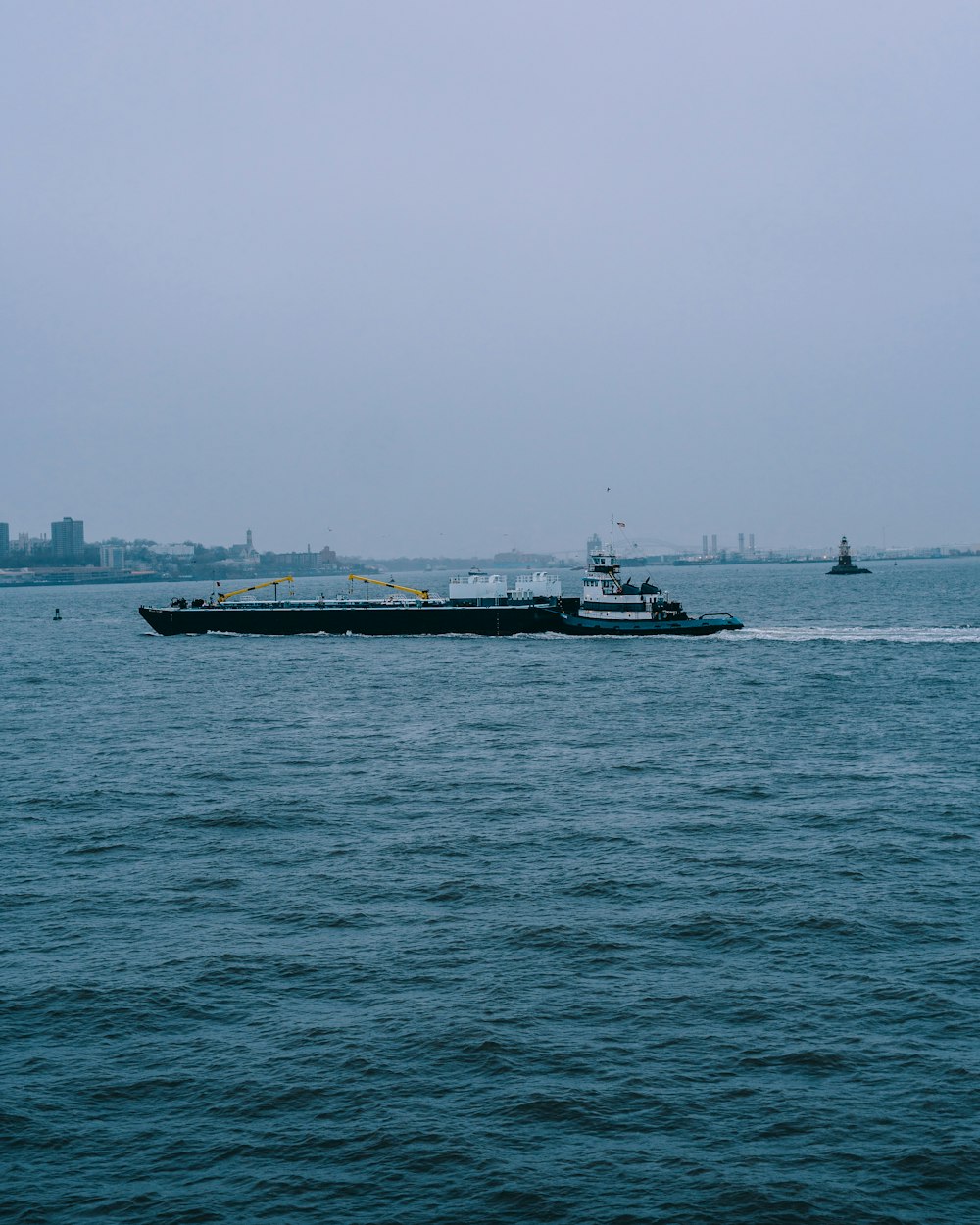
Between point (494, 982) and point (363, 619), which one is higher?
point (363, 619)

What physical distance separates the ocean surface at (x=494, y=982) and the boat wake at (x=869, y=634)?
193 feet

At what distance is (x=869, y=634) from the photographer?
117250 millimetres

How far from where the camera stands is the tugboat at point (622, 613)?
384 ft

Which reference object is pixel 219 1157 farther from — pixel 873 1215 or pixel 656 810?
pixel 656 810

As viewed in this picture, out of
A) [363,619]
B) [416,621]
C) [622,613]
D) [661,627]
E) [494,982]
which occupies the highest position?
[622,613]

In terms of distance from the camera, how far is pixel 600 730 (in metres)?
60.5

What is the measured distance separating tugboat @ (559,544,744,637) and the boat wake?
4482 millimetres

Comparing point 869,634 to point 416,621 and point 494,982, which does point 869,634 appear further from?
point 494,982

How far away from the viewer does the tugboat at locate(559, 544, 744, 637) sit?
11712 centimetres

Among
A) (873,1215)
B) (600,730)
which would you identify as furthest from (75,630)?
(873,1215)

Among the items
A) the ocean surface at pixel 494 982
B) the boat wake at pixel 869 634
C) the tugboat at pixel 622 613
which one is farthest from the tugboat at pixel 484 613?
the ocean surface at pixel 494 982

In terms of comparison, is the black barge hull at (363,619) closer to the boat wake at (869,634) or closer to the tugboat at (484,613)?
the tugboat at (484,613)

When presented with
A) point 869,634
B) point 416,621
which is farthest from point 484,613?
point 869,634

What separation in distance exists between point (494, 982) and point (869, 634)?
10144cm
